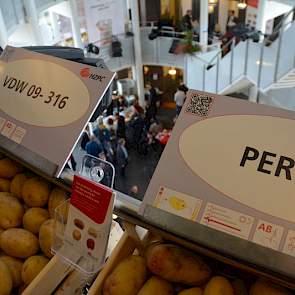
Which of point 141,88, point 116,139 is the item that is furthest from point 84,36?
A: point 116,139

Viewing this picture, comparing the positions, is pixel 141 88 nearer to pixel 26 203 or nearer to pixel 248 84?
pixel 248 84

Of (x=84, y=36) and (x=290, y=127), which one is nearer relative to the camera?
(x=290, y=127)

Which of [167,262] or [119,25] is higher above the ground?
[167,262]

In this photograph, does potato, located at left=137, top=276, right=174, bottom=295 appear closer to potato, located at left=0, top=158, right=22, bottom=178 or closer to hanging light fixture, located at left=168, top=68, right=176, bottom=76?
potato, located at left=0, top=158, right=22, bottom=178

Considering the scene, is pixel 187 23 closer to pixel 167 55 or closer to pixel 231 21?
pixel 167 55

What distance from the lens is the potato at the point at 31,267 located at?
112 centimetres

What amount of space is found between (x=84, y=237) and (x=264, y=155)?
528 millimetres

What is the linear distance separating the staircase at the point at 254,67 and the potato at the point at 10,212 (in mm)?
5883

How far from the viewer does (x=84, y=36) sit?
10211 millimetres

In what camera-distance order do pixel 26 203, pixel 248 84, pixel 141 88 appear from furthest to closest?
pixel 141 88
pixel 248 84
pixel 26 203

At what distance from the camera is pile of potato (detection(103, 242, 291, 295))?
3.12 ft

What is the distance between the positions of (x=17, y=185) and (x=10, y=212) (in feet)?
0.47

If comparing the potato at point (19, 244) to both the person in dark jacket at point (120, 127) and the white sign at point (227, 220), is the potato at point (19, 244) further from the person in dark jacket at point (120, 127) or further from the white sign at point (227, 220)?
the person in dark jacket at point (120, 127)

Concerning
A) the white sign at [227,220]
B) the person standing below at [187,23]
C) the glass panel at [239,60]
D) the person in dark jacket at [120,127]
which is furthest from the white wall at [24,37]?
the white sign at [227,220]
